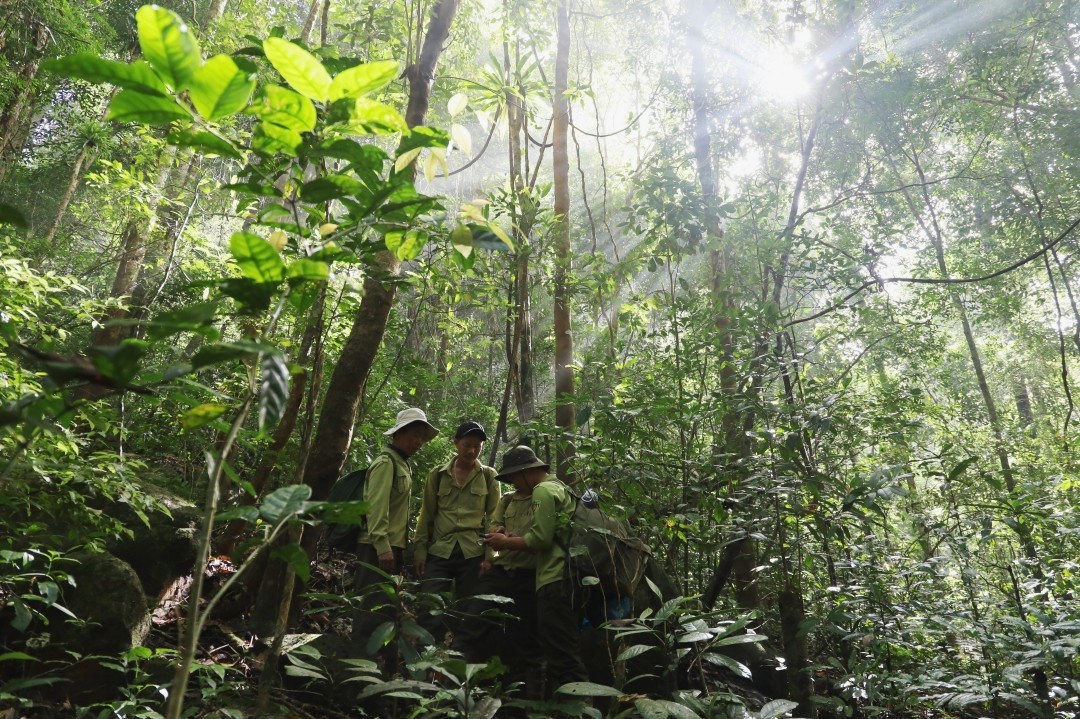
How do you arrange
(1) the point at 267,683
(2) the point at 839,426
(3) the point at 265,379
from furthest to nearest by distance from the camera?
1. (2) the point at 839,426
2. (1) the point at 267,683
3. (3) the point at 265,379

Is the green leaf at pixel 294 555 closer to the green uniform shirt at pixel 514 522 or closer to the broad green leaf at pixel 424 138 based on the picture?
the broad green leaf at pixel 424 138

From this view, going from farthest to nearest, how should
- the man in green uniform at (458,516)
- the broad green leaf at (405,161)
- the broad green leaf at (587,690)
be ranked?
the man in green uniform at (458,516), the broad green leaf at (587,690), the broad green leaf at (405,161)

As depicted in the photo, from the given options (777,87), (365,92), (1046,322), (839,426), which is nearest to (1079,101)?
(777,87)

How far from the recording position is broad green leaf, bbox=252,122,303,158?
1.04 m

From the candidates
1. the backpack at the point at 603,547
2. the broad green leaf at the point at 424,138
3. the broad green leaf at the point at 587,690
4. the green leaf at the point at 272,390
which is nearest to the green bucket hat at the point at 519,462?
the backpack at the point at 603,547

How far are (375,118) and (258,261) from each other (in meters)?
0.34

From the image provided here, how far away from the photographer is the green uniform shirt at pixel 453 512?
4.41 m

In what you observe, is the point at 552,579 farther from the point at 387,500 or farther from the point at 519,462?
the point at 387,500

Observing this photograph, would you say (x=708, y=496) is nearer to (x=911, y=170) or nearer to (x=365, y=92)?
(x=365, y=92)

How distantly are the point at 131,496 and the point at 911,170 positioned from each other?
1407 cm

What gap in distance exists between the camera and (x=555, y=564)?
13.0 feet

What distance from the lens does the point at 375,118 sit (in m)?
1.12

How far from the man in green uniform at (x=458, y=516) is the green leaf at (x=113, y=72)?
3531 millimetres

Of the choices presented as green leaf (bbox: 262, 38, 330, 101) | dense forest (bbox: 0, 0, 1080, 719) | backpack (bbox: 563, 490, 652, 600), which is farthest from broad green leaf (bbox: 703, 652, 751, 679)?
green leaf (bbox: 262, 38, 330, 101)
